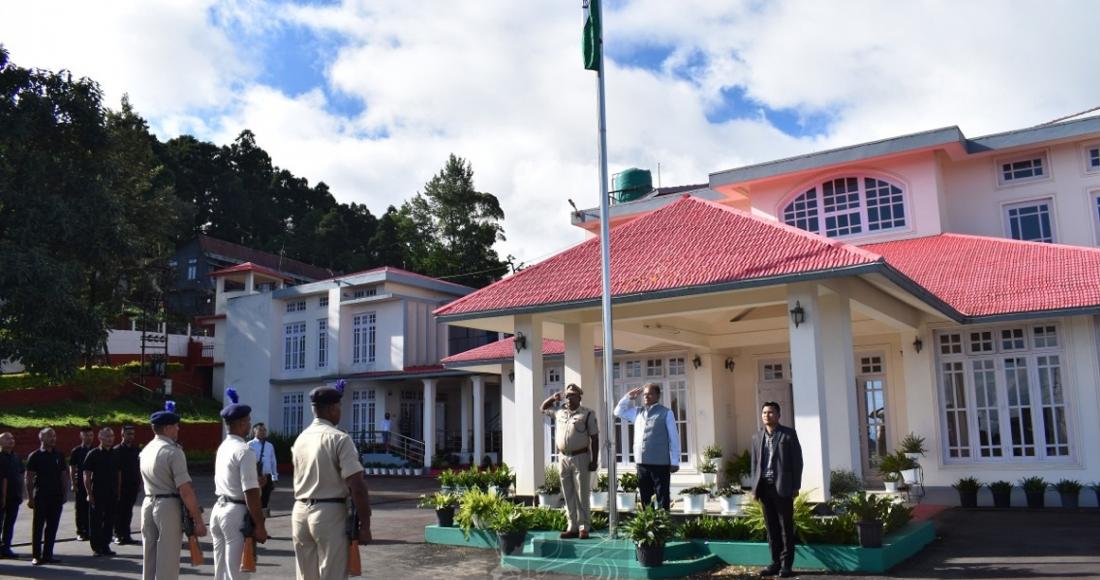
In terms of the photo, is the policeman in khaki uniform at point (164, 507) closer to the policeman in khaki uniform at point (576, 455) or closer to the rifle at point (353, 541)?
the rifle at point (353, 541)

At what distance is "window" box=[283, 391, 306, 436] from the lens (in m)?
32.8

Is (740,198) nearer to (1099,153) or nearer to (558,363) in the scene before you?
(558,363)

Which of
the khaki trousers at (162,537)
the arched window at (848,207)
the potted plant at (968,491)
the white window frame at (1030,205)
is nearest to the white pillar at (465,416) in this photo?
the arched window at (848,207)

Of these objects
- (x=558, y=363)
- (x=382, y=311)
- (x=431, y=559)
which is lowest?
(x=431, y=559)

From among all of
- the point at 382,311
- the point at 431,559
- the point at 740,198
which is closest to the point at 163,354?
the point at 382,311

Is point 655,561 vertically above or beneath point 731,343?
beneath

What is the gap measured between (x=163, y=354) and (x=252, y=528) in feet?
112

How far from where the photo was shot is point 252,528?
589 centimetres

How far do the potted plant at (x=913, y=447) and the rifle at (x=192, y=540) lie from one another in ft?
39.2

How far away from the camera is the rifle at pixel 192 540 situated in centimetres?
620

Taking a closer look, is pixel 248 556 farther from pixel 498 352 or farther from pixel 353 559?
pixel 498 352

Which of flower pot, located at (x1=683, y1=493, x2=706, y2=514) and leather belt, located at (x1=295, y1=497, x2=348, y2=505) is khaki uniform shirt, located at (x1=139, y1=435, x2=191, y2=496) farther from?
flower pot, located at (x1=683, y1=493, x2=706, y2=514)

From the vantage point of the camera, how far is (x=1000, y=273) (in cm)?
1488

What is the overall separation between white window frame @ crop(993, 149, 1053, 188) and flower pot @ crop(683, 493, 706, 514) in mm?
11446
